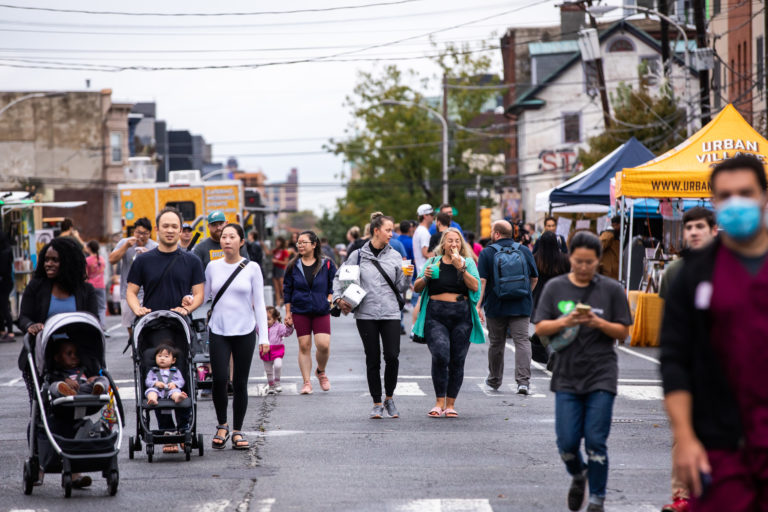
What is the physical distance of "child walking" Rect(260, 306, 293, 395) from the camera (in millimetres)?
14336

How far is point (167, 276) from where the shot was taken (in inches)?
387

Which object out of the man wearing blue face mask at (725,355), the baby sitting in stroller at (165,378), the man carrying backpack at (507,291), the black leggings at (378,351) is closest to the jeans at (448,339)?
the black leggings at (378,351)

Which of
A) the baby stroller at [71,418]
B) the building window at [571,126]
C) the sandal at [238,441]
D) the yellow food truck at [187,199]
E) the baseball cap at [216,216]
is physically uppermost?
the building window at [571,126]

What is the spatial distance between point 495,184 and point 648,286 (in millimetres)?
53550

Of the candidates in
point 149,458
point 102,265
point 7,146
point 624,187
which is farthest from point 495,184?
point 149,458

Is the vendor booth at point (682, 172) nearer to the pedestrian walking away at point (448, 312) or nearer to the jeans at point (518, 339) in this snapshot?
the jeans at point (518, 339)

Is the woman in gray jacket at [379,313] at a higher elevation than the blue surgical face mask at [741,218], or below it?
below

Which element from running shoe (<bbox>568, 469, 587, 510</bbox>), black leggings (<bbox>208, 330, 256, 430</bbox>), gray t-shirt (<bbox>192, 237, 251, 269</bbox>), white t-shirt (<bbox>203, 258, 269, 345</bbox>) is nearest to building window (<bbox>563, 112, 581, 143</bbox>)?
gray t-shirt (<bbox>192, 237, 251, 269</bbox>)

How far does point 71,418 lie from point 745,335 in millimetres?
5398

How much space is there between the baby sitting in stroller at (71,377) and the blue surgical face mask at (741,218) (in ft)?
17.0

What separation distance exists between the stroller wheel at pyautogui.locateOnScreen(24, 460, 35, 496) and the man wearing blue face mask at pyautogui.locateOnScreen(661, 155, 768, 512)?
16.9 ft

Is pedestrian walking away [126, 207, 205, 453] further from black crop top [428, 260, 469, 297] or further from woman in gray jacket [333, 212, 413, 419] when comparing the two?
black crop top [428, 260, 469, 297]

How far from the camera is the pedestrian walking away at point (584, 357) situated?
720cm

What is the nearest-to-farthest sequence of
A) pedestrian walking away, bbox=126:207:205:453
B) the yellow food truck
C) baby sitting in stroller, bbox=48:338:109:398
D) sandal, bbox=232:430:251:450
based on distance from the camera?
baby sitting in stroller, bbox=48:338:109:398
pedestrian walking away, bbox=126:207:205:453
sandal, bbox=232:430:251:450
the yellow food truck
